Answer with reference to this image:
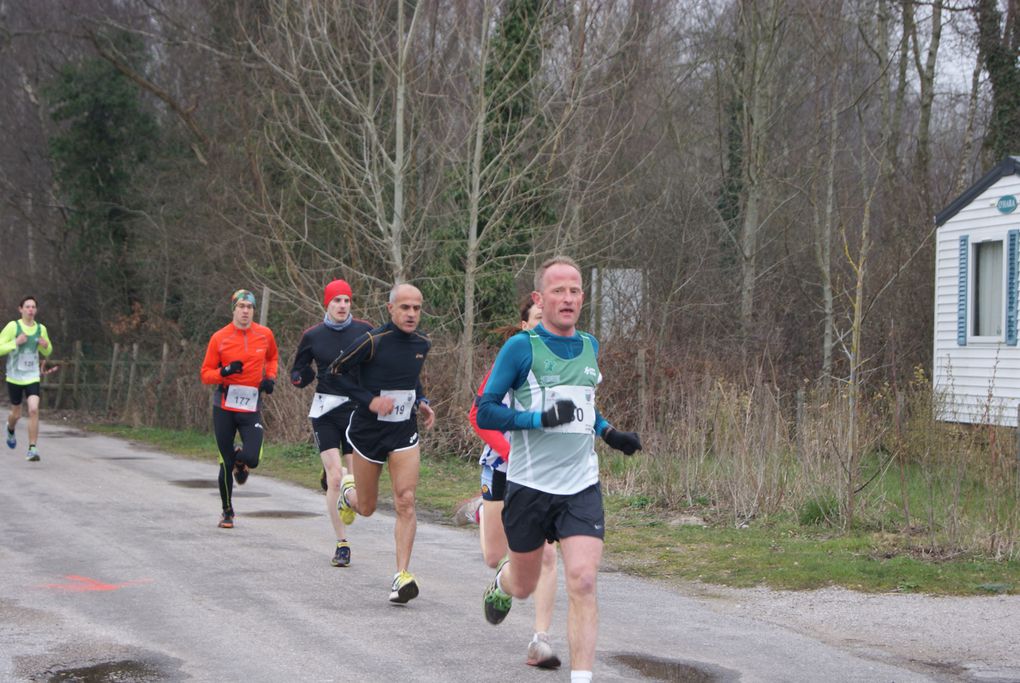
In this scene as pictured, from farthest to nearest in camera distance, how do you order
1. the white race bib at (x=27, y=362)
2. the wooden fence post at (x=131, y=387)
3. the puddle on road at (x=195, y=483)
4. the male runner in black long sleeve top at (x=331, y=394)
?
the wooden fence post at (x=131, y=387), the white race bib at (x=27, y=362), the puddle on road at (x=195, y=483), the male runner in black long sleeve top at (x=331, y=394)

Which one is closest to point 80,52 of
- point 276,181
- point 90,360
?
point 90,360

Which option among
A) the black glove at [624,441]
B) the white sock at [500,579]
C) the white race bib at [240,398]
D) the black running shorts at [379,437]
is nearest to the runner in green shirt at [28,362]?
the white race bib at [240,398]

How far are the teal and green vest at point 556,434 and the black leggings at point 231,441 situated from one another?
6170 mm

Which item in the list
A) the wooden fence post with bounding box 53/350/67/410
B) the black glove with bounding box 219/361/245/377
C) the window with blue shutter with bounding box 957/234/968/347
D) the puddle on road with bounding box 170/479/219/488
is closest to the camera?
the black glove with bounding box 219/361/245/377

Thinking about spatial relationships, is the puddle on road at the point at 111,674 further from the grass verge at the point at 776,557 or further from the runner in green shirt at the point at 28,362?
the runner in green shirt at the point at 28,362

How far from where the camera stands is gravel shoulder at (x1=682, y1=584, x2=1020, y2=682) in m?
7.29

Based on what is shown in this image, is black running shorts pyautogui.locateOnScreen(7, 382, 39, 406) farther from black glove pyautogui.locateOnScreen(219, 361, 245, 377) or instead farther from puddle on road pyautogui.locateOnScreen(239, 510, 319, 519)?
black glove pyautogui.locateOnScreen(219, 361, 245, 377)

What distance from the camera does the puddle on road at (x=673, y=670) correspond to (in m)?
6.73

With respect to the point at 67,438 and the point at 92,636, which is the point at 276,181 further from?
the point at 92,636

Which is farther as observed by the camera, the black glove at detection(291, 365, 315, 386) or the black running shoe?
the black glove at detection(291, 365, 315, 386)

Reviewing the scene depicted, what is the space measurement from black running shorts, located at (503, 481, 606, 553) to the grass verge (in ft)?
12.7

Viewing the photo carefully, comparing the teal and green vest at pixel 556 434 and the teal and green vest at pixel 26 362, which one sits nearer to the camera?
the teal and green vest at pixel 556 434

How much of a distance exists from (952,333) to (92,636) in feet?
66.1


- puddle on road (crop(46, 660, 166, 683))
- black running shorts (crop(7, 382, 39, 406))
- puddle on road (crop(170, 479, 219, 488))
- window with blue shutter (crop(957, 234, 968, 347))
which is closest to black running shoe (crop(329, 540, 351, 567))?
puddle on road (crop(46, 660, 166, 683))
